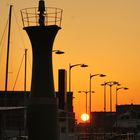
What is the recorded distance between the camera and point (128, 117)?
→ 137250 mm

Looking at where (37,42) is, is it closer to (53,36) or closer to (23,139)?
(53,36)

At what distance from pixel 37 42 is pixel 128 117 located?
106m

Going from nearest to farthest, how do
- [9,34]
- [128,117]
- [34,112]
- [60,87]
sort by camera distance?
[34,112] → [60,87] → [9,34] → [128,117]

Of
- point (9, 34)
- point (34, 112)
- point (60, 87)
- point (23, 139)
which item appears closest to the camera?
point (34, 112)

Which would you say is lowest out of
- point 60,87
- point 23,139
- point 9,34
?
point 23,139

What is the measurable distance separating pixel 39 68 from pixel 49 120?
10.2 feet

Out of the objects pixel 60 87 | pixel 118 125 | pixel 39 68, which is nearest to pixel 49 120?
pixel 39 68

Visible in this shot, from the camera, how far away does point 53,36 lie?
33.3 m

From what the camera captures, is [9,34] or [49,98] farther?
[9,34]

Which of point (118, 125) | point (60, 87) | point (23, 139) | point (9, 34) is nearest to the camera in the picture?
point (60, 87)

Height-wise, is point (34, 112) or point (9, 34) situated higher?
point (9, 34)

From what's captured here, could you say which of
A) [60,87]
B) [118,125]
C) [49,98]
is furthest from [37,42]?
[118,125]

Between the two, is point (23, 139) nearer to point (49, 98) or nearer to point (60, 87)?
point (60, 87)

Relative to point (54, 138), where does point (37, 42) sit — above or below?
above
